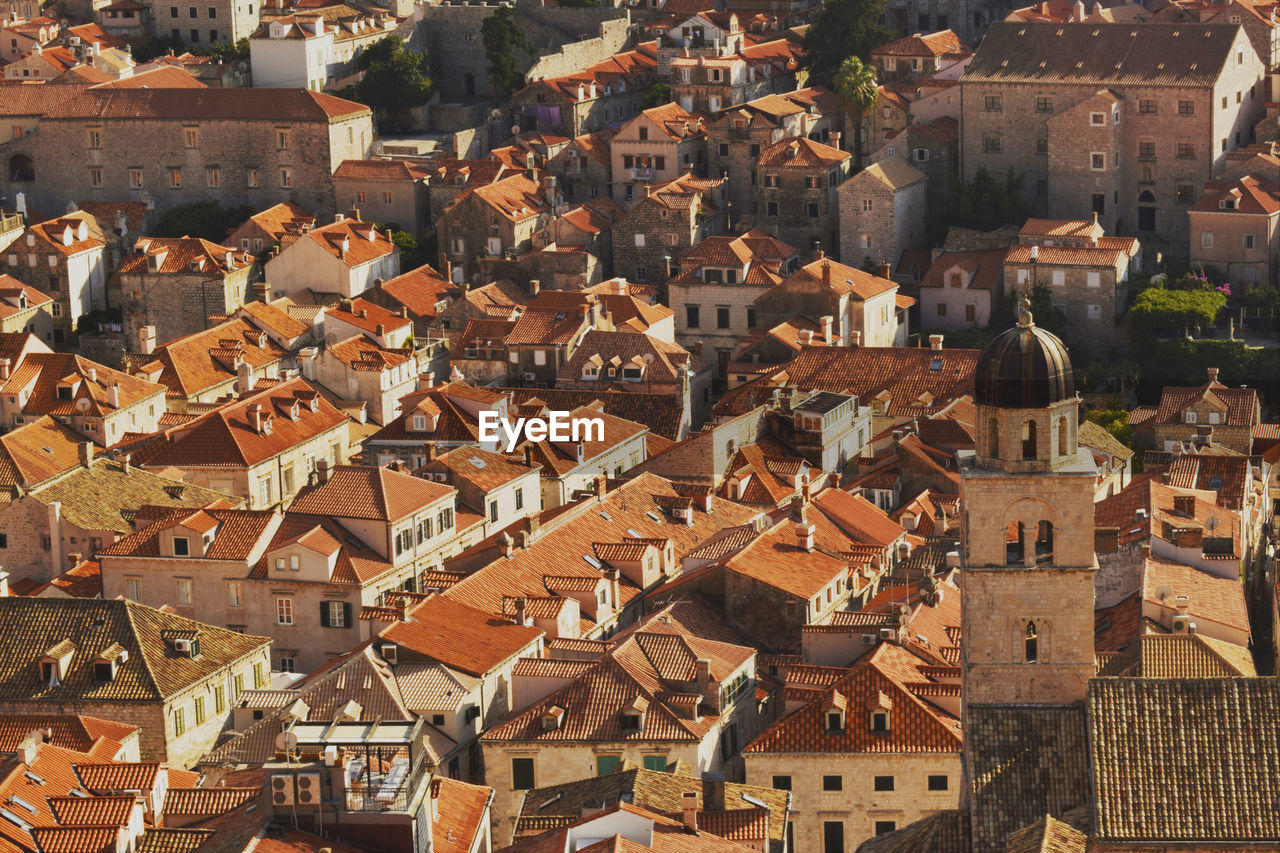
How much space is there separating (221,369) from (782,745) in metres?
48.1

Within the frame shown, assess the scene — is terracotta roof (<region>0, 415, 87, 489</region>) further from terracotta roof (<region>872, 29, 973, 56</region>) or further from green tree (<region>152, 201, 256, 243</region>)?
terracotta roof (<region>872, 29, 973, 56</region>)

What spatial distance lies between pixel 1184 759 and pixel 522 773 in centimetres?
2141

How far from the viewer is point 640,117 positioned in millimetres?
128625

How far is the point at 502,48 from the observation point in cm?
14175

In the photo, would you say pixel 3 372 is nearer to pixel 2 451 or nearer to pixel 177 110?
pixel 2 451

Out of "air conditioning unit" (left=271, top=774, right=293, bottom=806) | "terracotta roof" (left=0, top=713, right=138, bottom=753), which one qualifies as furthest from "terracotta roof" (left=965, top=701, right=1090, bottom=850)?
"terracotta roof" (left=0, top=713, right=138, bottom=753)

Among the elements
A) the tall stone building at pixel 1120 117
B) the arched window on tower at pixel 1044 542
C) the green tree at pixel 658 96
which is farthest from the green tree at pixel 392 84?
the arched window on tower at pixel 1044 542

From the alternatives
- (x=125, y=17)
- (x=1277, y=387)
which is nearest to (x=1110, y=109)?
(x=1277, y=387)

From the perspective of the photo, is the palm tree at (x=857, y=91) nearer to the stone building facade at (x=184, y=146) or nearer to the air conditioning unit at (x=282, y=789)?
the stone building facade at (x=184, y=146)

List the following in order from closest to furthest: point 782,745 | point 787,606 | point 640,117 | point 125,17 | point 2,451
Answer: point 782,745, point 787,606, point 2,451, point 640,117, point 125,17

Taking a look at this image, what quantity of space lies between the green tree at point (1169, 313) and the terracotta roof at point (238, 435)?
30024 mm

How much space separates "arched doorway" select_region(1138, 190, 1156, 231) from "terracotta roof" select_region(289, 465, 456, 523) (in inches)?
1673

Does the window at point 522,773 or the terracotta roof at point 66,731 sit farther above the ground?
the terracotta roof at point 66,731

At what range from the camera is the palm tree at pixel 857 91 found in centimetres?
12812
